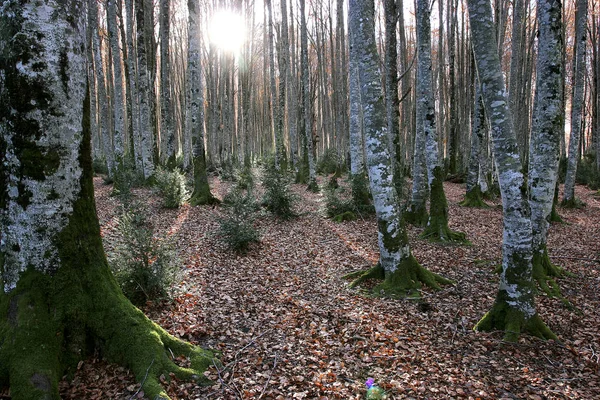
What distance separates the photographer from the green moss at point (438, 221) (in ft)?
26.1

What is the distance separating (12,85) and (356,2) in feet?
14.9

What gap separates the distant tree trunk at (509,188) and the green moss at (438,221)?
3.65 meters

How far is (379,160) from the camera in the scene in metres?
5.41

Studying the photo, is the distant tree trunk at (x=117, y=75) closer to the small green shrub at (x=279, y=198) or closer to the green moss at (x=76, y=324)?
the small green shrub at (x=279, y=198)

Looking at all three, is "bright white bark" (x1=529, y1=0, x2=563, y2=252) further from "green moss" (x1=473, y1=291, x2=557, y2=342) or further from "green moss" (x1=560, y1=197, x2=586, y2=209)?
"green moss" (x1=560, y1=197, x2=586, y2=209)

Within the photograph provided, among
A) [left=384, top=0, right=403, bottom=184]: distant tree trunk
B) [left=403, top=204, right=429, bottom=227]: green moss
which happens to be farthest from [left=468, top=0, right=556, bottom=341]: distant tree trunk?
[left=384, top=0, right=403, bottom=184]: distant tree trunk

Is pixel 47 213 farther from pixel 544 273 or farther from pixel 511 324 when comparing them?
pixel 544 273

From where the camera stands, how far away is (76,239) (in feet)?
9.87

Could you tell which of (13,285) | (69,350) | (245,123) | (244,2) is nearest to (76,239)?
(13,285)

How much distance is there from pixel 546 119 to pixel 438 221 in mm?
3309

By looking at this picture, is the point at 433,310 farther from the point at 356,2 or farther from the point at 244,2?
the point at 244,2

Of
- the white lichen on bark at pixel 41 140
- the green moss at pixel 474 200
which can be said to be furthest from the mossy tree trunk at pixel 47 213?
the green moss at pixel 474 200

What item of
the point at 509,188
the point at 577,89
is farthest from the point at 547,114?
the point at 577,89

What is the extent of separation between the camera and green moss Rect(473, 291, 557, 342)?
13.7 ft
